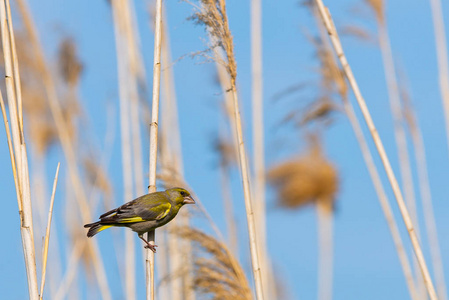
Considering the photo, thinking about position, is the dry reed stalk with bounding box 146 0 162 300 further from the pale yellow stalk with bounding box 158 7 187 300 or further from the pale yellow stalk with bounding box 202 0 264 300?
the pale yellow stalk with bounding box 158 7 187 300

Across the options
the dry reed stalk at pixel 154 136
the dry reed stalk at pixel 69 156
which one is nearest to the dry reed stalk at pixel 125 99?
the dry reed stalk at pixel 69 156

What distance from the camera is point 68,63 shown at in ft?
25.0

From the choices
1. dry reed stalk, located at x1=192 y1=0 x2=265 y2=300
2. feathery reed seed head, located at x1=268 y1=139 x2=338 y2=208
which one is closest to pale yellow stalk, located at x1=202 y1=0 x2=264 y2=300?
dry reed stalk, located at x1=192 y1=0 x2=265 y2=300

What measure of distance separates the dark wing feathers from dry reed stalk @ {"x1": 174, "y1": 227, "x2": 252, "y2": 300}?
0.80 meters

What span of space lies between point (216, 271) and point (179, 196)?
0.77 metres

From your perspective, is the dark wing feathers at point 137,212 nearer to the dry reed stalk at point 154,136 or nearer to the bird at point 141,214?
the bird at point 141,214

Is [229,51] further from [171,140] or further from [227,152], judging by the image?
[227,152]

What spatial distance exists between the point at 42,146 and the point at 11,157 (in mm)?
5262

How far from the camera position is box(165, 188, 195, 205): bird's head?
4.05 metres

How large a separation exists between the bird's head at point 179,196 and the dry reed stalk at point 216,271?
440mm

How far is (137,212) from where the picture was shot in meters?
3.71

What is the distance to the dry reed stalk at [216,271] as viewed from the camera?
14.4 feet

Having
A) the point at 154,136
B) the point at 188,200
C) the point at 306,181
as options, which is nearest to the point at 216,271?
the point at 188,200

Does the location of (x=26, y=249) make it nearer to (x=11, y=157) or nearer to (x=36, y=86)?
(x=11, y=157)
